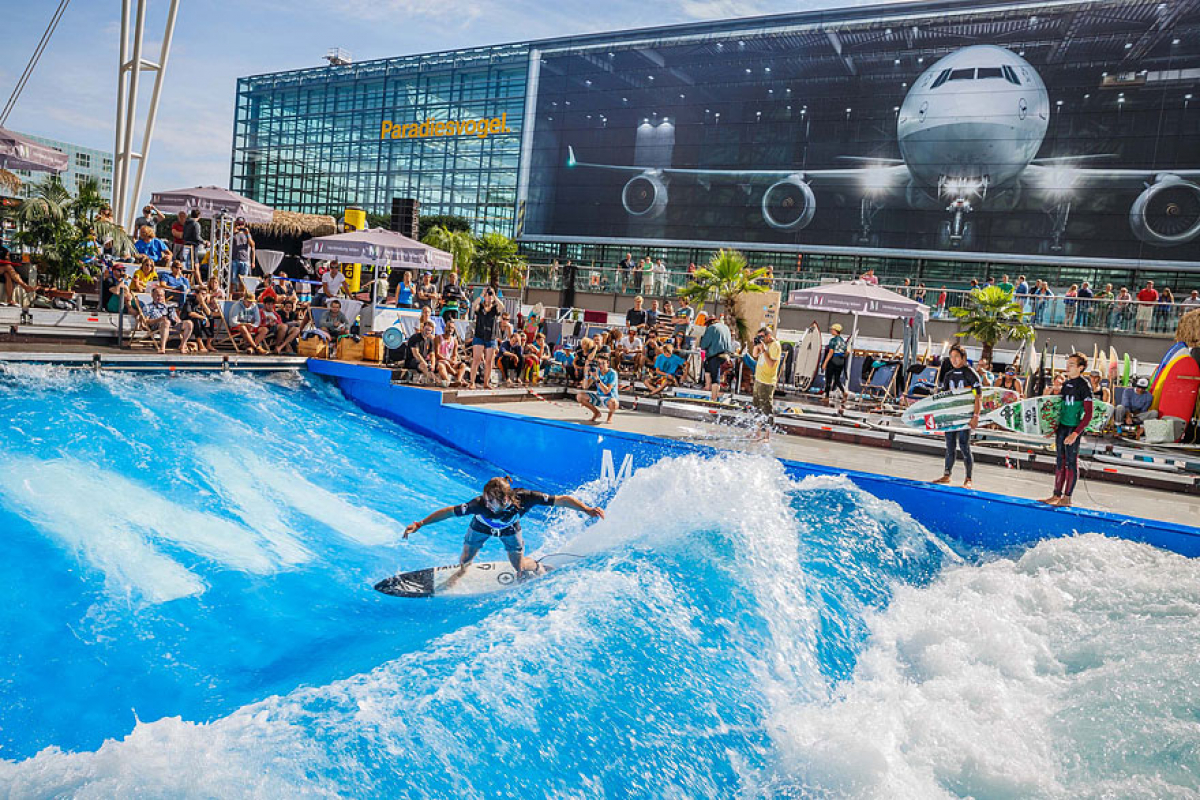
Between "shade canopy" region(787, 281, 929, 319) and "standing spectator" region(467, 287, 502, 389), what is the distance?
6.14 m

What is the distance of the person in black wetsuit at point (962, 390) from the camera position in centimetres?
961

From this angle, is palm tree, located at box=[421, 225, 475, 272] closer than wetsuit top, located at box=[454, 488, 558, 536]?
No

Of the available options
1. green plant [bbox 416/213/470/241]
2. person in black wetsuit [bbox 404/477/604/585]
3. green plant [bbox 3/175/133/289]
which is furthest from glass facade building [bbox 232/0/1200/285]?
person in black wetsuit [bbox 404/477/604/585]

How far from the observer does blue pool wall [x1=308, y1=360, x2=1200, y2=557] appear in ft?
28.3

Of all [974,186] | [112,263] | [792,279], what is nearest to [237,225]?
[112,263]

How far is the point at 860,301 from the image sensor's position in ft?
51.3

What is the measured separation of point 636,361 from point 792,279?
757cm

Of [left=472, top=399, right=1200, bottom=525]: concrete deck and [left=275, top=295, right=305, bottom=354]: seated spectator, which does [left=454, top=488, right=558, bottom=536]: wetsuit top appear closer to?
[left=472, top=399, right=1200, bottom=525]: concrete deck

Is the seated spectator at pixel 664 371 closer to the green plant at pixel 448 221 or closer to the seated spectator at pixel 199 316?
the seated spectator at pixel 199 316

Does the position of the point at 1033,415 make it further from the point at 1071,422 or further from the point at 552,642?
the point at 552,642

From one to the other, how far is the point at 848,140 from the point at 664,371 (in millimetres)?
26921

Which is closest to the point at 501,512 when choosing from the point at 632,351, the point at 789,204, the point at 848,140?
the point at 632,351

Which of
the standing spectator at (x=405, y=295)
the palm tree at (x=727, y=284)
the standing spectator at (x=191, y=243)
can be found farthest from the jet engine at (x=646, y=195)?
the standing spectator at (x=191, y=243)

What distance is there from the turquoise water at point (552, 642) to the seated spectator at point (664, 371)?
5.58 metres
